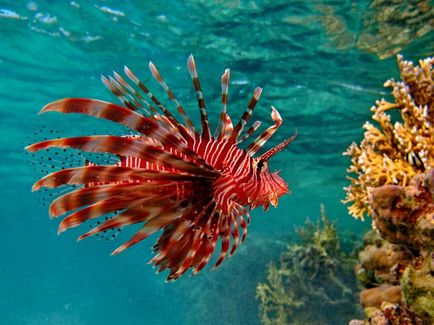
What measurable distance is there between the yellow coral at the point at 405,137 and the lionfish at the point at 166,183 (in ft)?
4.23

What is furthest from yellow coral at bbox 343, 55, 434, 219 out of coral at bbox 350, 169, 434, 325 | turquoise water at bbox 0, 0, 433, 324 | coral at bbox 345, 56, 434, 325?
turquoise water at bbox 0, 0, 433, 324

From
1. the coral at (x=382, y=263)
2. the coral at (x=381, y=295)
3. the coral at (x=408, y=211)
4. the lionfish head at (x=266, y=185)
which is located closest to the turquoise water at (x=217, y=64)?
the coral at (x=382, y=263)

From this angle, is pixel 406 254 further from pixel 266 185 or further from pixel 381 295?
pixel 266 185

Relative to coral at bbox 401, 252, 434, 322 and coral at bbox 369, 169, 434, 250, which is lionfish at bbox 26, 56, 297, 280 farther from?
coral at bbox 401, 252, 434, 322

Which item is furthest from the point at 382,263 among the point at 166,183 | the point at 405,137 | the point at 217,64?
the point at 217,64

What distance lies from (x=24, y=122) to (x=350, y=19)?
15.2m

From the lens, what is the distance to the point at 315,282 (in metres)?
8.97

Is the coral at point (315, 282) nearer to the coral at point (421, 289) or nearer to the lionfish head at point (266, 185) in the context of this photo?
the coral at point (421, 289)

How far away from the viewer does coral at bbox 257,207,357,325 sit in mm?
8383

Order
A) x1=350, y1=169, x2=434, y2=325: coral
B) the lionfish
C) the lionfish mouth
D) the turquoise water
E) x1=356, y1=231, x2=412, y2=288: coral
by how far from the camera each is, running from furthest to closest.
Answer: the turquoise water < x1=356, y1=231, x2=412, y2=288: coral < x1=350, y1=169, x2=434, y2=325: coral < the lionfish mouth < the lionfish

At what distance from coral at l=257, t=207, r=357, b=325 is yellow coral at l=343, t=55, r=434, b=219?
511cm

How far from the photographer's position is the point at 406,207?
275cm

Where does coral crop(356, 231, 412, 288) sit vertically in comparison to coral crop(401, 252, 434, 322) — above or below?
above

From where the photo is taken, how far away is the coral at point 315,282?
838 cm
